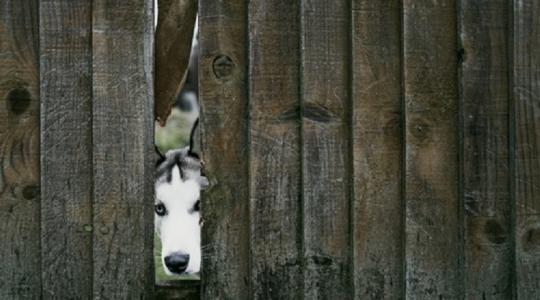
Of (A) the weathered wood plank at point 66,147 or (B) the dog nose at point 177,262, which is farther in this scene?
(B) the dog nose at point 177,262

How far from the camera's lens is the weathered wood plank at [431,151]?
3.94m

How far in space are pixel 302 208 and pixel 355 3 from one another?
863 millimetres

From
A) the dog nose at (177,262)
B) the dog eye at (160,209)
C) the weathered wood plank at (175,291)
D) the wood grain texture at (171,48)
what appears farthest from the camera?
the dog eye at (160,209)

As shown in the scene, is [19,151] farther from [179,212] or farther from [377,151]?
[179,212]

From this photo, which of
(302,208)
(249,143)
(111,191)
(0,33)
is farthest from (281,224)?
(0,33)

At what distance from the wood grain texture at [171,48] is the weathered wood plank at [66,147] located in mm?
393

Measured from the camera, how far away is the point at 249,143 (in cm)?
393

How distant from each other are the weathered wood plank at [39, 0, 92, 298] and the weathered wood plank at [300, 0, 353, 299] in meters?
0.88

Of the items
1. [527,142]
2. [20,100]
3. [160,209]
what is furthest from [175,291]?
[160,209]

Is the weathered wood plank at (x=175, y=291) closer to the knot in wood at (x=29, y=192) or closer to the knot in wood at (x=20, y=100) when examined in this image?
the knot in wood at (x=29, y=192)

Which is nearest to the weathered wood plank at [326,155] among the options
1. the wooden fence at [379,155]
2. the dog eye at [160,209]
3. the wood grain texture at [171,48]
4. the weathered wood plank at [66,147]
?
the wooden fence at [379,155]

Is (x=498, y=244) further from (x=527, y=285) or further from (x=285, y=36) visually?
(x=285, y=36)

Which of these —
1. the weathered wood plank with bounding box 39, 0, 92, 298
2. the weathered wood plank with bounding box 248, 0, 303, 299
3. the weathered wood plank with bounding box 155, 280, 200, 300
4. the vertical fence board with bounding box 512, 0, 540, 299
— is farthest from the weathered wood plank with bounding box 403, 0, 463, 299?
the weathered wood plank with bounding box 39, 0, 92, 298

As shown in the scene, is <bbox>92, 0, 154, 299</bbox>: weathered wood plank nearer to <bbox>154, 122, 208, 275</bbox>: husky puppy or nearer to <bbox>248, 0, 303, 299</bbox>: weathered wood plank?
<bbox>248, 0, 303, 299</bbox>: weathered wood plank
